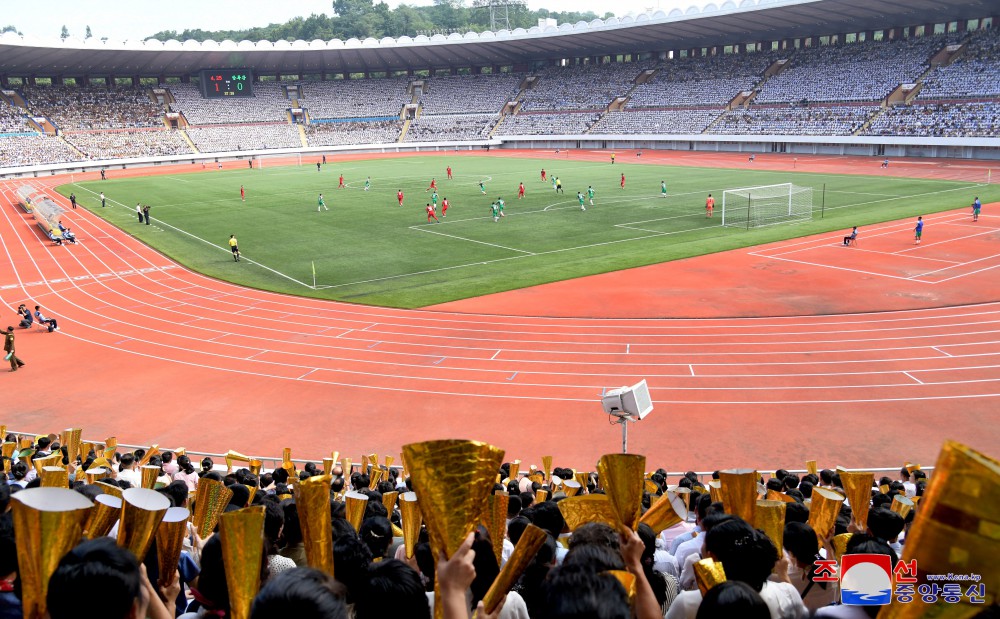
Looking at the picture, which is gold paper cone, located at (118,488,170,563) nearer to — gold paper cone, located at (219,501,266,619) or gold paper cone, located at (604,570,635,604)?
gold paper cone, located at (219,501,266,619)

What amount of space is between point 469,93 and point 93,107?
1914 inches

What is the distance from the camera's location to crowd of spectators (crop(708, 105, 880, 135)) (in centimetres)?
7131

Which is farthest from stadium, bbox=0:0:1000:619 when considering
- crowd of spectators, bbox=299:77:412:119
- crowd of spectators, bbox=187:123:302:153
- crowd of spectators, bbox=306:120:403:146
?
crowd of spectators, bbox=299:77:412:119

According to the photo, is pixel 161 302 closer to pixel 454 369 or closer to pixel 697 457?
pixel 454 369

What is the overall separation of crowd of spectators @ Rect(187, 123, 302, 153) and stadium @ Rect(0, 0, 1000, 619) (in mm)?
15471

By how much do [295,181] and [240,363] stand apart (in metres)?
46.6

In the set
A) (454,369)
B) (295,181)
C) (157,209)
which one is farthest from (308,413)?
(295,181)

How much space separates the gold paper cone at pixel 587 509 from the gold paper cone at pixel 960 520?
2.72 m

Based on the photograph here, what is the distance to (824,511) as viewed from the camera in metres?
5.88

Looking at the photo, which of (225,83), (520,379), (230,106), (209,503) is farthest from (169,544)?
(225,83)

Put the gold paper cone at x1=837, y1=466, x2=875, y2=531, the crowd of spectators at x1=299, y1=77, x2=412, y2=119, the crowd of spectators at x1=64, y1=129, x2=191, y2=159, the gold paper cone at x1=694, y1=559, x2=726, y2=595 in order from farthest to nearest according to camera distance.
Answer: the crowd of spectators at x1=299, y1=77, x2=412, y2=119
the crowd of spectators at x1=64, y1=129, x2=191, y2=159
the gold paper cone at x1=837, y1=466, x2=875, y2=531
the gold paper cone at x1=694, y1=559, x2=726, y2=595

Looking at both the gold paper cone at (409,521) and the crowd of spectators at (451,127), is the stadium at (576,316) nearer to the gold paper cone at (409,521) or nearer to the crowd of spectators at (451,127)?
the gold paper cone at (409,521)

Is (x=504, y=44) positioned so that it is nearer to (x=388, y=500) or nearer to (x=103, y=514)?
(x=388, y=500)

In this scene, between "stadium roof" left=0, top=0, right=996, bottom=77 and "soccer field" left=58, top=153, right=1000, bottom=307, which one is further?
"stadium roof" left=0, top=0, right=996, bottom=77
